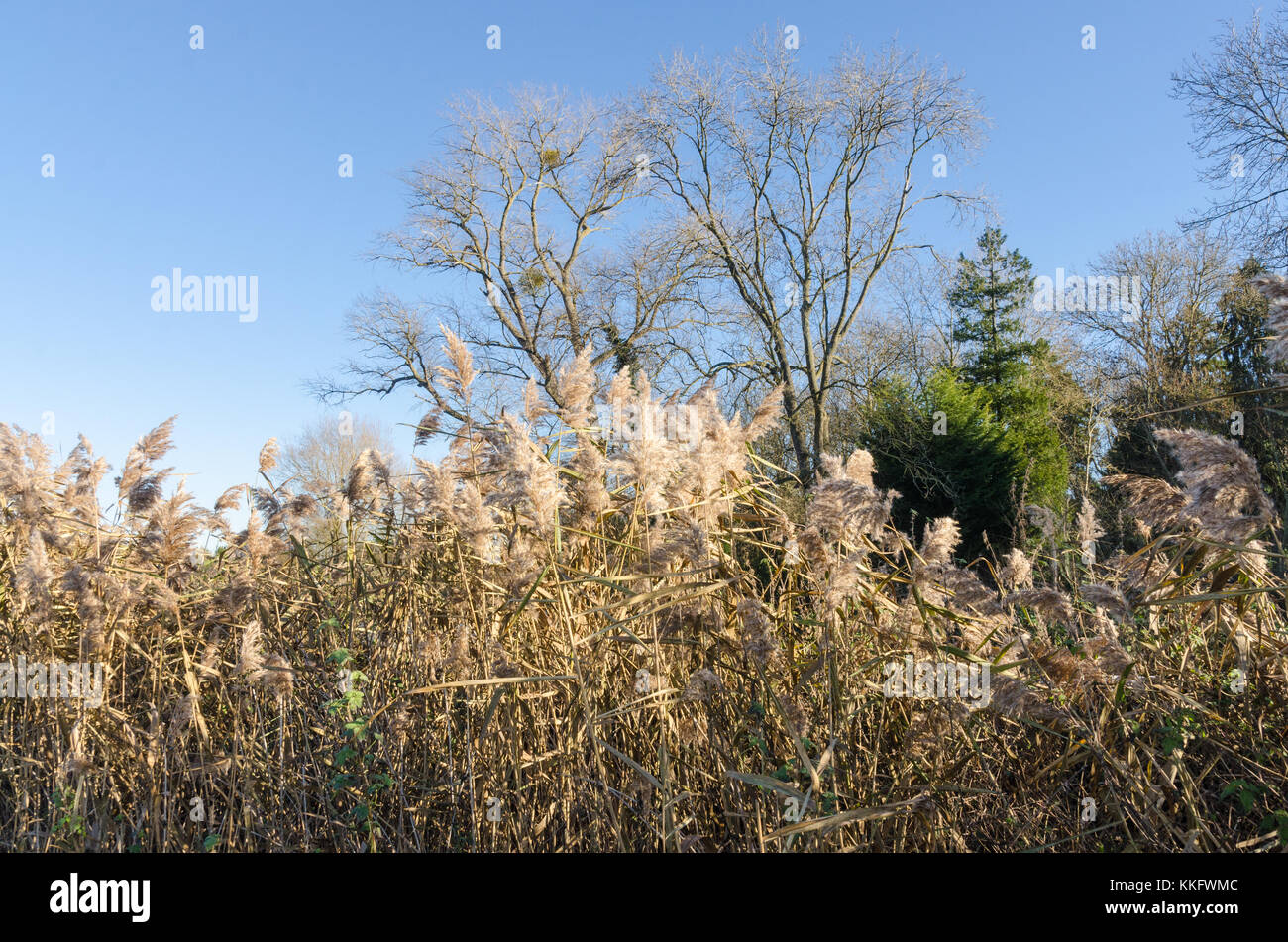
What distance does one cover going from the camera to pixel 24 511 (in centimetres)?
302

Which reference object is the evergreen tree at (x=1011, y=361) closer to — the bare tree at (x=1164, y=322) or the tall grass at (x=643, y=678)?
the bare tree at (x=1164, y=322)

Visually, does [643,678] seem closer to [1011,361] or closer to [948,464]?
[948,464]

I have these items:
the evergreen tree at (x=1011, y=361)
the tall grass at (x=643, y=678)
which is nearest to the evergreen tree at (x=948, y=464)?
the evergreen tree at (x=1011, y=361)

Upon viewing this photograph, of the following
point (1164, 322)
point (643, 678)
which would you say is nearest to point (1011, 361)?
point (1164, 322)

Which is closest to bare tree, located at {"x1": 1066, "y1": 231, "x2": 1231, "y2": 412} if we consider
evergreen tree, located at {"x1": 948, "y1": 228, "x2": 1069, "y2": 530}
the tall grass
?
evergreen tree, located at {"x1": 948, "y1": 228, "x2": 1069, "y2": 530}

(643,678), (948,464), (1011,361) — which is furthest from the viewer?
(1011,361)

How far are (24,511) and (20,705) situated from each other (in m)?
0.73

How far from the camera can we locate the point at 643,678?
2338mm

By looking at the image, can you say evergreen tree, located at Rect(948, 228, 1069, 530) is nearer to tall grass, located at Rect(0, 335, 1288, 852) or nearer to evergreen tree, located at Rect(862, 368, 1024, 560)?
evergreen tree, located at Rect(862, 368, 1024, 560)

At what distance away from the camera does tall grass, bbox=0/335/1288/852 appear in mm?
2057

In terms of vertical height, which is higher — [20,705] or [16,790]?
[20,705]

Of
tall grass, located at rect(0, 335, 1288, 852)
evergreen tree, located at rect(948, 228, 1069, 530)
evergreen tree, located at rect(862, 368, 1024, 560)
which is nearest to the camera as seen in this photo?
tall grass, located at rect(0, 335, 1288, 852)
